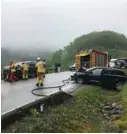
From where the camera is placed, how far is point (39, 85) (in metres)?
15.5

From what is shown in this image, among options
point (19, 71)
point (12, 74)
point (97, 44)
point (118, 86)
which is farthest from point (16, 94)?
point (97, 44)

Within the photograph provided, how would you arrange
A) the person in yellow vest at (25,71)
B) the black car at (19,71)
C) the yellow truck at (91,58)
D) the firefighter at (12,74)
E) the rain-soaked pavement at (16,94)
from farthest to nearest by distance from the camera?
the yellow truck at (91,58)
the black car at (19,71)
the person in yellow vest at (25,71)
the firefighter at (12,74)
the rain-soaked pavement at (16,94)

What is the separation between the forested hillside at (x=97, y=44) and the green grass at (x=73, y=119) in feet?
11.9

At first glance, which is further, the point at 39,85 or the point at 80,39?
the point at 80,39

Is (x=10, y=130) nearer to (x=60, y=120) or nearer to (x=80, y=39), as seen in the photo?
(x=60, y=120)

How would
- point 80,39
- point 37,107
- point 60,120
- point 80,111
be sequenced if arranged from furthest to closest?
point 80,39 → point 80,111 → point 37,107 → point 60,120

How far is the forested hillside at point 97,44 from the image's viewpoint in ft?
56.7

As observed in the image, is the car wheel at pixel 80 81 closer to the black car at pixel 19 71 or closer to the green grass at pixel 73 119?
the black car at pixel 19 71

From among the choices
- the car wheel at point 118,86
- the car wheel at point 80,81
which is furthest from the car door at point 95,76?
the car wheel at point 118,86

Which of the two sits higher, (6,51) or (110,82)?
(6,51)

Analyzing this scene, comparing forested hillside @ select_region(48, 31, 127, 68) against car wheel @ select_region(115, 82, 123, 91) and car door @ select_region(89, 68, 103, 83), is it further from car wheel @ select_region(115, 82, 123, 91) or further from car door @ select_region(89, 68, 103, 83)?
car wheel @ select_region(115, 82, 123, 91)

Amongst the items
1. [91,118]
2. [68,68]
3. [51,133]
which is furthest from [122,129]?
[68,68]

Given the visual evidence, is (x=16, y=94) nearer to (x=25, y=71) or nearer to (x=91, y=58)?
(x=25, y=71)

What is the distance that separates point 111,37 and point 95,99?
14.3 ft
